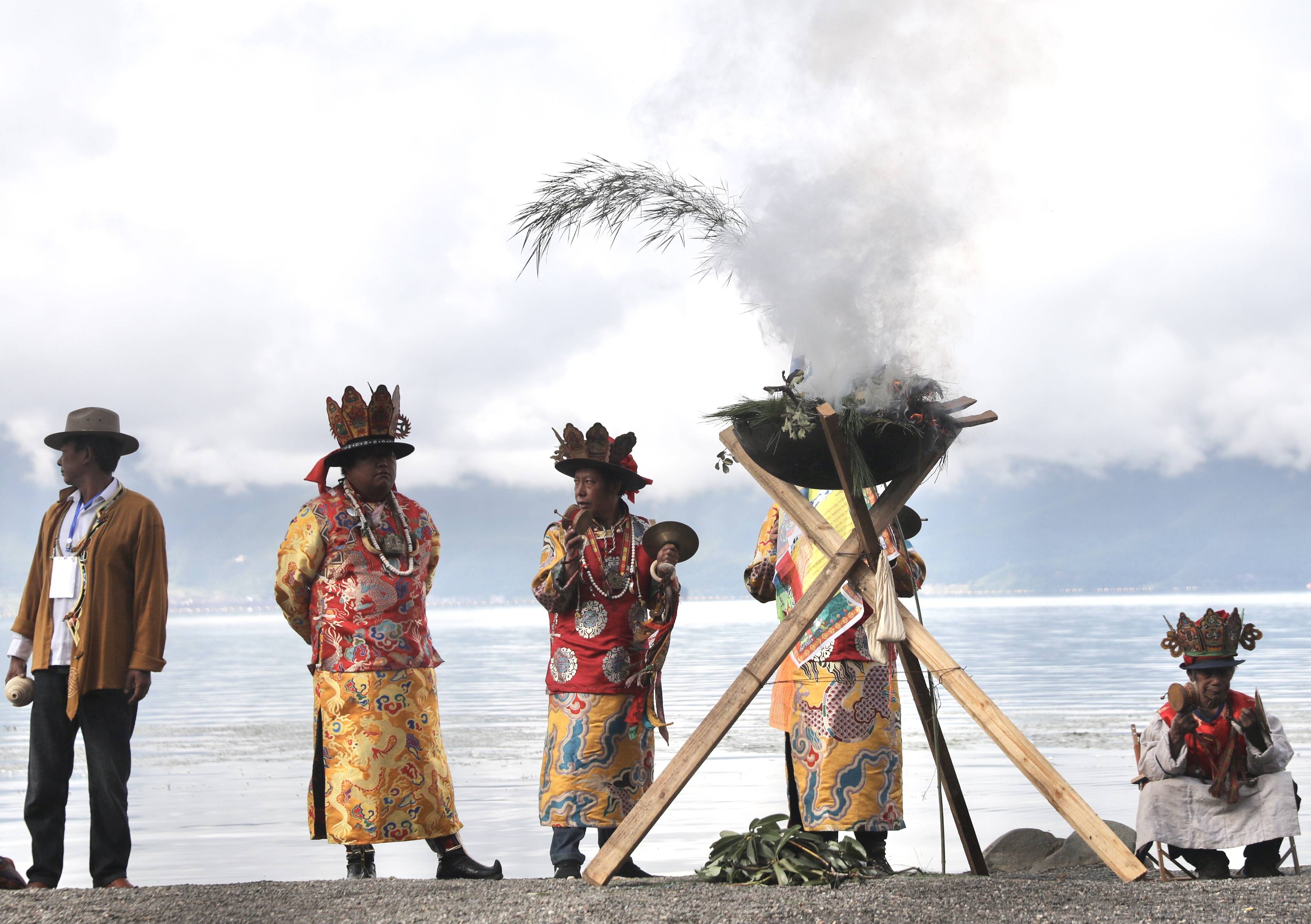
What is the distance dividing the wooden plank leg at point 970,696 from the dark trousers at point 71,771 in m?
2.69

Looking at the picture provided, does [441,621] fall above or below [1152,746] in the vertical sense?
above

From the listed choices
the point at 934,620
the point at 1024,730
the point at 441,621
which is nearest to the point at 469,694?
the point at 1024,730

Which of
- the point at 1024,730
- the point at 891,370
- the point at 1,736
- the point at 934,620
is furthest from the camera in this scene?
the point at 934,620

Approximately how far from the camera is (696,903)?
14.5 feet

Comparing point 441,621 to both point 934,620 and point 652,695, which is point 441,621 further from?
point 652,695

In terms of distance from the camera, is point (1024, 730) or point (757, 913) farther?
point (1024, 730)

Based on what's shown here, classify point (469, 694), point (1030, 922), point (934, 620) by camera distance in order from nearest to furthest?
point (1030, 922) → point (469, 694) → point (934, 620)

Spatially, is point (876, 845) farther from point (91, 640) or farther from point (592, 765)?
point (91, 640)

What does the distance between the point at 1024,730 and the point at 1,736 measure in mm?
10190

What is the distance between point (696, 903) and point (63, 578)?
9.47ft

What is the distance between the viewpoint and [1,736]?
13.6 metres

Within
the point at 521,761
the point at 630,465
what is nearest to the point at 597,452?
the point at 630,465

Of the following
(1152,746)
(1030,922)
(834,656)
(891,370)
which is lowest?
(1030,922)

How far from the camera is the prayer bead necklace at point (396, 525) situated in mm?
5691
